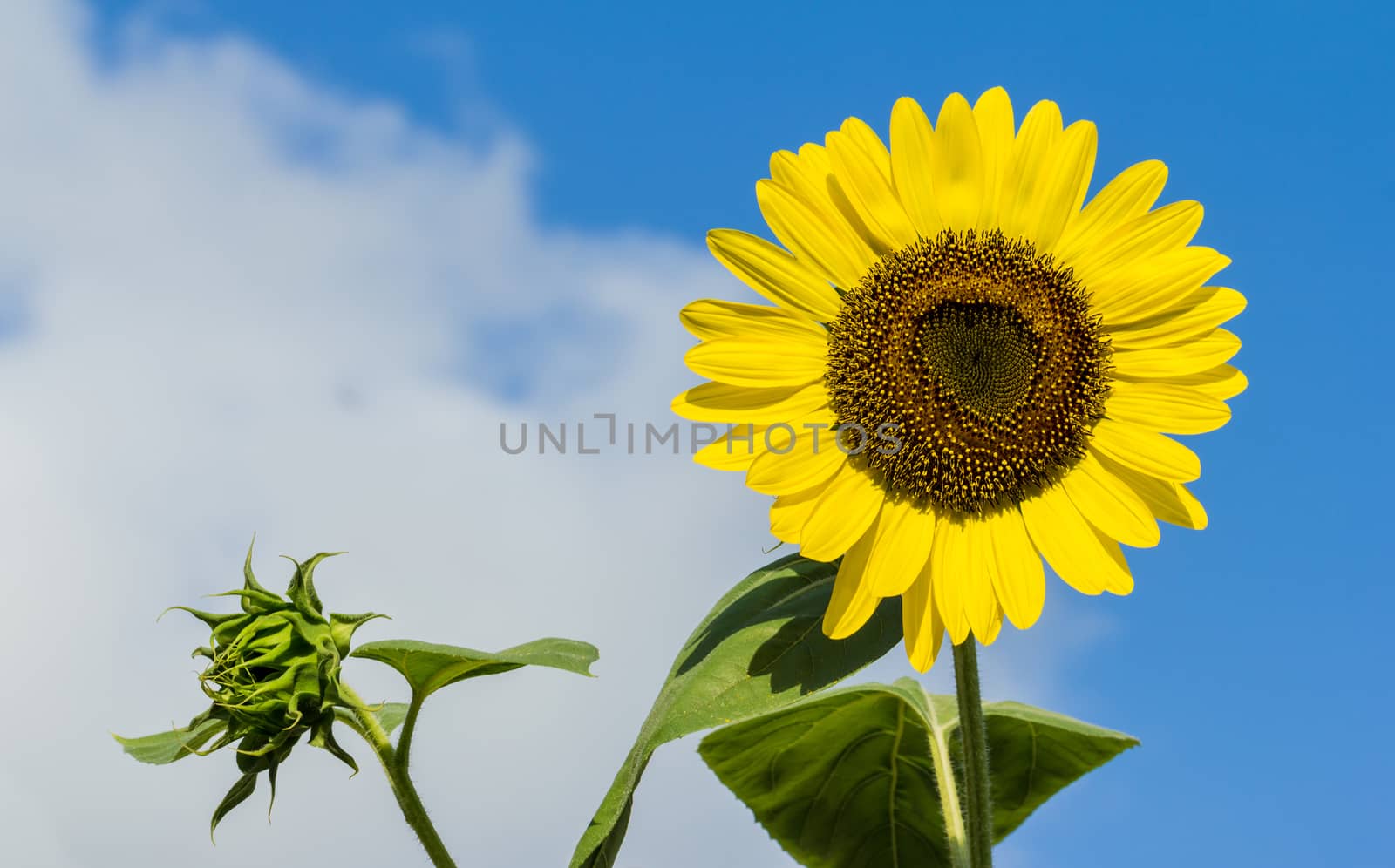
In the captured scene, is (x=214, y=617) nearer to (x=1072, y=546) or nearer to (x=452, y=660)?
(x=452, y=660)

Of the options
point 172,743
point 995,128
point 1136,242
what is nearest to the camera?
point 995,128

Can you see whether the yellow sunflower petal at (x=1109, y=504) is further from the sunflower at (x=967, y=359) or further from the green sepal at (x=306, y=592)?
the green sepal at (x=306, y=592)

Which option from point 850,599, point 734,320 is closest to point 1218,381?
point 850,599

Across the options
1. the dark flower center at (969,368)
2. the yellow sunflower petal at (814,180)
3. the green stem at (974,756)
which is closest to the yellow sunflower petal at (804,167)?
the yellow sunflower petal at (814,180)

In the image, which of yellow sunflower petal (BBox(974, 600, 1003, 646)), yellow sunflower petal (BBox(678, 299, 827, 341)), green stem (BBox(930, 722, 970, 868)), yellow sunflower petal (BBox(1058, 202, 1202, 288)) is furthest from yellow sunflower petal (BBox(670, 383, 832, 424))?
green stem (BBox(930, 722, 970, 868))

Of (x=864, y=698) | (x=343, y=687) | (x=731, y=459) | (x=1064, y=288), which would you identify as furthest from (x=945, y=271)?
(x=343, y=687)

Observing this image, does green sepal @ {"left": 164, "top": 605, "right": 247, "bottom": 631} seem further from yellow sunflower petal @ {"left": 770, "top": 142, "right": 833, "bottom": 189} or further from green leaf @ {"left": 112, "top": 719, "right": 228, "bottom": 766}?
yellow sunflower petal @ {"left": 770, "top": 142, "right": 833, "bottom": 189}
